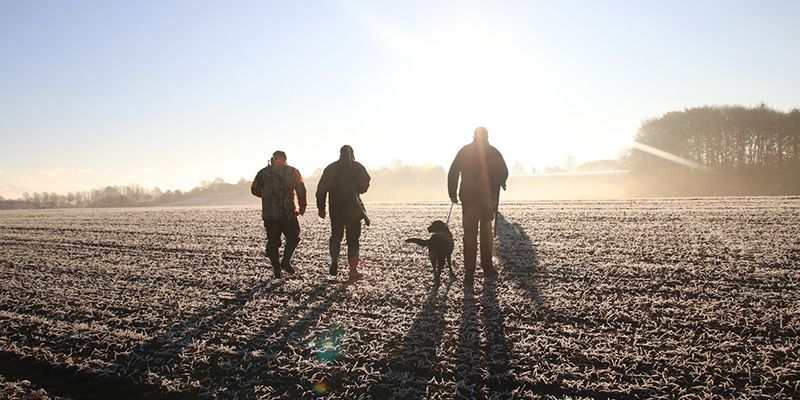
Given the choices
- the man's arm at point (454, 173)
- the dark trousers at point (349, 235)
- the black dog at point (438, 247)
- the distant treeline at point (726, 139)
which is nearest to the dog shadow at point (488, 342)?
the black dog at point (438, 247)

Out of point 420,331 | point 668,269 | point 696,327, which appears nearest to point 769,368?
point 696,327

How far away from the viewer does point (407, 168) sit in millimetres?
73375

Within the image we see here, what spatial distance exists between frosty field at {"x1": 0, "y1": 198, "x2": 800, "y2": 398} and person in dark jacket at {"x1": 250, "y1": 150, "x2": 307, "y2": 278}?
511mm

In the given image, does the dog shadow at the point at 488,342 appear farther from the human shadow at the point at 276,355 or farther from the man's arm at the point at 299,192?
the man's arm at the point at 299,192

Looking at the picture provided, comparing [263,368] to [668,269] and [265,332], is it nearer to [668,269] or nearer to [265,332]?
[265,332]

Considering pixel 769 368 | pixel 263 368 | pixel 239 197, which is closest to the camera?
pixel 769 368

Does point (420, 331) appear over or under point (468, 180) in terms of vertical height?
under

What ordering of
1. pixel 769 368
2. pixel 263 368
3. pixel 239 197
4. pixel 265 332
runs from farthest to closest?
1. pixel 239 197
2. pixel 265 332
3. pixel 263 368
4. pixel 769 368

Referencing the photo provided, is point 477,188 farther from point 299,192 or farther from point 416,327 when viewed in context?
point 299,192

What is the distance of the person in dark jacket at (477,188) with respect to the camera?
6.90m

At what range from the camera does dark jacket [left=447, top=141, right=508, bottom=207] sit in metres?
6.96

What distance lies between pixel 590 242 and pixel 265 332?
7.90 meters

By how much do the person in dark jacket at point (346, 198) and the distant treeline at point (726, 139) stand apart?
49.5 m

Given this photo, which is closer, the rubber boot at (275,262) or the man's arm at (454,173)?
the man's arm at (454,173)
